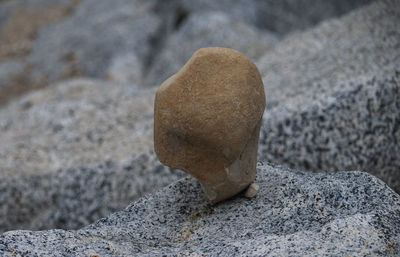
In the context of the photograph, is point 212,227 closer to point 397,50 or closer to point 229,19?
→ point 397,50

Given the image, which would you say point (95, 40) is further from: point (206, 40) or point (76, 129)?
point (76, 129)

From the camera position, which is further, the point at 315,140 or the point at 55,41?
the point at 55,41

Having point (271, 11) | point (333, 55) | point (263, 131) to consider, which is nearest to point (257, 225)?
point (263, 131)

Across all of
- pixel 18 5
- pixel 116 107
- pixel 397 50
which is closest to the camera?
pixel 397 50

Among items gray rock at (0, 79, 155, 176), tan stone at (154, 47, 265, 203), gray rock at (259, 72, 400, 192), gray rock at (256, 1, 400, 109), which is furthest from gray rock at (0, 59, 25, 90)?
tan stone at (154, 47, 265, 203)

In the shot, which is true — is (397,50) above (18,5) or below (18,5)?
above

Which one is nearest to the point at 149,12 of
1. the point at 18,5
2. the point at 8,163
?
the point at 18,5

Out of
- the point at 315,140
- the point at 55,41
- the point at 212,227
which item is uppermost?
the point at 212,227

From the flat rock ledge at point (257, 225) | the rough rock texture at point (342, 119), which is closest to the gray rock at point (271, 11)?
the rough rock texture at point (342, 119)
